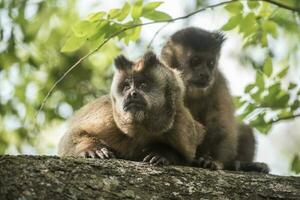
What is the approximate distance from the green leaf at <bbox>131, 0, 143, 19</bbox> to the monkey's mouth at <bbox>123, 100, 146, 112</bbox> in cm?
97

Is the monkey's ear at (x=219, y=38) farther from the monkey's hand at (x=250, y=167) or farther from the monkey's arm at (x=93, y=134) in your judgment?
the monkey's arm at (x=93, y=134)

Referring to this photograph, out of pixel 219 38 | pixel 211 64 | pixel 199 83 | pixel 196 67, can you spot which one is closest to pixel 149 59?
pixel 199 83

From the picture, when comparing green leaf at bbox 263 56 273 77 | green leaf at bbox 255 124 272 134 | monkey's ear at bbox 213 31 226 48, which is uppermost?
monkey's ear at bbox 213 31 226 48

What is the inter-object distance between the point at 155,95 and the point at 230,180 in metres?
1.76

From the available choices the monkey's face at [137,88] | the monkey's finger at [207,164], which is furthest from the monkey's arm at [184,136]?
the monkey's face at [137,88]

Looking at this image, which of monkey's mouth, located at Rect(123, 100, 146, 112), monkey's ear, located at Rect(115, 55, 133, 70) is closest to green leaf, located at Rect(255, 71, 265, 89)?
monkey's mouth, located at Rect(123, 100, 146, 112)

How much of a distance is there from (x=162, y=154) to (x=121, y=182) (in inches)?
52.8

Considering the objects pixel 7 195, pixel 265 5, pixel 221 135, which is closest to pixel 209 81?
pixel 221 135

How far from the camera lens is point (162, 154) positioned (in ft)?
20.2

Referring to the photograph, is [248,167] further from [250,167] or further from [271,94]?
[271,94]

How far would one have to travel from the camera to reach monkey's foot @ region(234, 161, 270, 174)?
7.80m

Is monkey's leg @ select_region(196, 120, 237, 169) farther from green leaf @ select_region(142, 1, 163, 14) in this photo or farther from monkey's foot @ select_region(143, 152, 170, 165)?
green leaf @ select_region(142, 1, 163, 14)

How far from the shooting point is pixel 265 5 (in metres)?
7.15

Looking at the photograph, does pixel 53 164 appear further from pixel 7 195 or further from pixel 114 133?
pixel 114 133
